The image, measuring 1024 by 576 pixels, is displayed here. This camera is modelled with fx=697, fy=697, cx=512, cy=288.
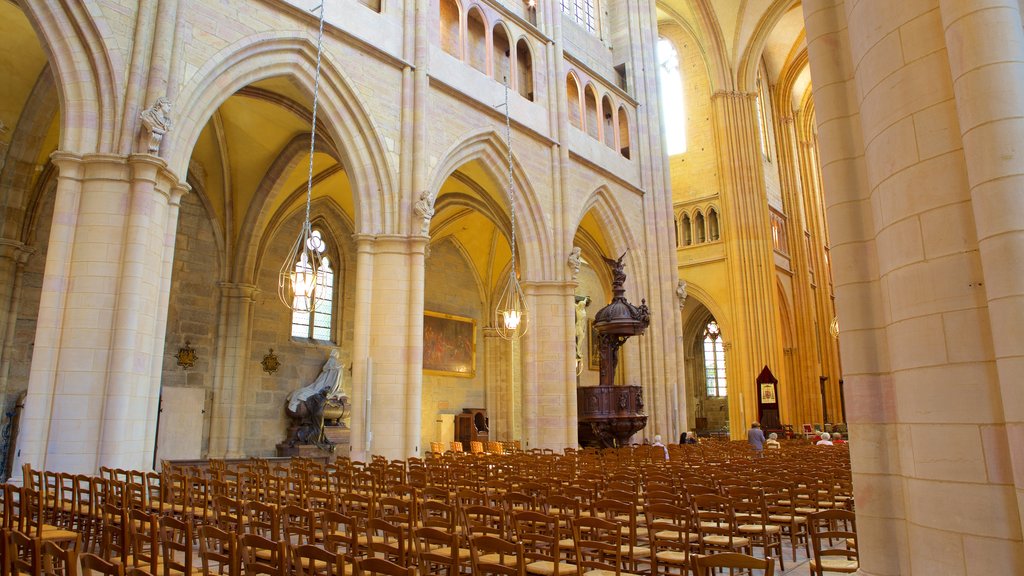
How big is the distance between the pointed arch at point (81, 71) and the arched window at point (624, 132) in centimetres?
1615

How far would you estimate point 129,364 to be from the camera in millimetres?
9570

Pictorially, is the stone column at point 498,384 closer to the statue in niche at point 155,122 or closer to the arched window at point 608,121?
the arched window at point 608,121

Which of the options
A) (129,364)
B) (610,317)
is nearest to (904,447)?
(129,364)

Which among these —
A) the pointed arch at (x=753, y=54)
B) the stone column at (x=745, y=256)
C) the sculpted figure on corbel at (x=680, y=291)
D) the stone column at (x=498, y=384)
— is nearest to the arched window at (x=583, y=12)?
the sculpted figure on corbel at (x=680, y=291)

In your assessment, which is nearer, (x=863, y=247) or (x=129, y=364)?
(x=863, y=247)

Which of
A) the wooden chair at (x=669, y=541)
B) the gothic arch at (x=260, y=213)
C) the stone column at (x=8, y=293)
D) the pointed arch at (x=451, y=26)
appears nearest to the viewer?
the wooden chair at (x=669, y=541)

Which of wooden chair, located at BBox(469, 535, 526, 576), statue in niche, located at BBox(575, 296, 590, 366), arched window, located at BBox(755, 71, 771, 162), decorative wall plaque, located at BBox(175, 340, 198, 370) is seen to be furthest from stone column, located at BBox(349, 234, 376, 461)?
arched window, located at BBox(755, 71, 771, 162)

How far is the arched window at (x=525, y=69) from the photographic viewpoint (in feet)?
63.0

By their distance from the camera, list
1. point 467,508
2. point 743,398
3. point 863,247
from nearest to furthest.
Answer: point 863,247, point 467,508, point 743,398

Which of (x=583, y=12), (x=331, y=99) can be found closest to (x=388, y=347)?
(x=331, y=99)

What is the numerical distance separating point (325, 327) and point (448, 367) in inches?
192

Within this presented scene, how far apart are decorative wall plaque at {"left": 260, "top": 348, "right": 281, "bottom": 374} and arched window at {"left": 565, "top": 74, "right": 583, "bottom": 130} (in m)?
11.0

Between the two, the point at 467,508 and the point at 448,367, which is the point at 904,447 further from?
the point at 448,367

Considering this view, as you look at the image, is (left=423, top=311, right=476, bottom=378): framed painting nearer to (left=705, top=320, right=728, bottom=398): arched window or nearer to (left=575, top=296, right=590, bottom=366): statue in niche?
(left=575, top=296, right=590, bottom=366): statue in niche
